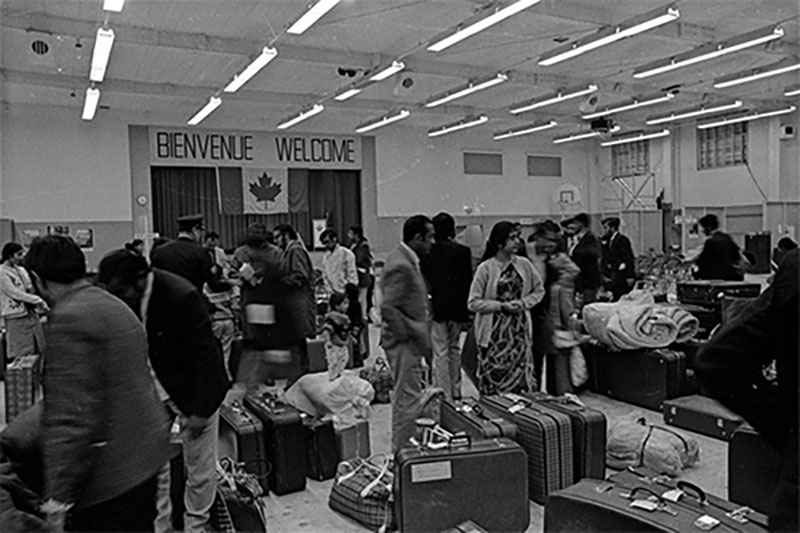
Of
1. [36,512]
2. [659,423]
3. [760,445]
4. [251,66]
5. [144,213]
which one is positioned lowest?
[659,423]

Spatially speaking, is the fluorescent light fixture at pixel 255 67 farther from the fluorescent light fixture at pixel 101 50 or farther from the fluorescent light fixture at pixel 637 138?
the fluorescent light fixture at pixel 637 138

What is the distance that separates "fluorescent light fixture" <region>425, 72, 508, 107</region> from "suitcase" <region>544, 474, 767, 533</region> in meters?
7.41

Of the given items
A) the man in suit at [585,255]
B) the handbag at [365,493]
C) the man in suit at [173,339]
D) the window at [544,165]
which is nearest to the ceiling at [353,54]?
the man in suit at [585,255]

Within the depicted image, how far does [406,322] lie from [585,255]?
2.82 meters

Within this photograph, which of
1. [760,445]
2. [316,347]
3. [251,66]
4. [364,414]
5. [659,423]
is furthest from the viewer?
[251,66]

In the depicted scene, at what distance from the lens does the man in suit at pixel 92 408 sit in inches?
57.7

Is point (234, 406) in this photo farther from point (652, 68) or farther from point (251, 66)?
point (652, 68)

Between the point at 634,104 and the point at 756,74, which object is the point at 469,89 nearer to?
the point at 634,104

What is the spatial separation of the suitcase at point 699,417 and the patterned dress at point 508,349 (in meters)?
0.92

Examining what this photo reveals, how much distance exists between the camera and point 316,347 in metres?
5.35

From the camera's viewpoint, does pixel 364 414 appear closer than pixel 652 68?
Yes

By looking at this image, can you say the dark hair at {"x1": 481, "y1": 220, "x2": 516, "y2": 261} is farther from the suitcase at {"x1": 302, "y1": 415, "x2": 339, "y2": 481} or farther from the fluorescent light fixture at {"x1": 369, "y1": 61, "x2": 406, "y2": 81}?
the fluorescent light fixture at {"x1": 369, "y1": 61, "x2": 406, "y2": 81}

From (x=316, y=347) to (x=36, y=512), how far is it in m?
3.60

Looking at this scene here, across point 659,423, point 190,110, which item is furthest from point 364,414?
point 190,110
